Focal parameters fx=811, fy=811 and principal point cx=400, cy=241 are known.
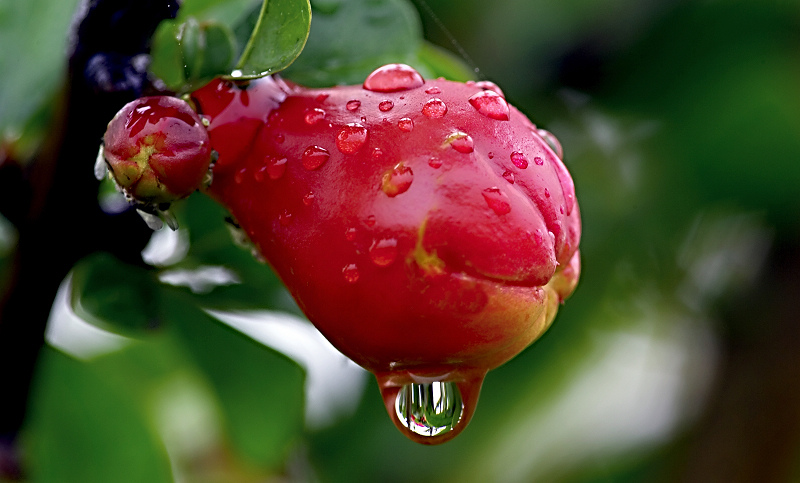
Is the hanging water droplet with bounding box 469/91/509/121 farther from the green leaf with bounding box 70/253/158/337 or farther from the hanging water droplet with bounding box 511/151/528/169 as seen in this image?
the green leaf with bounding box 70/253/158/337

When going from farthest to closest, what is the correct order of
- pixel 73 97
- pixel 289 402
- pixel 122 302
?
1. pixel 289 402
2. pixel 122 302
3. pixel 73 97

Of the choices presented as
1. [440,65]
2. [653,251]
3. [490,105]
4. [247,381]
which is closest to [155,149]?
[490,105]

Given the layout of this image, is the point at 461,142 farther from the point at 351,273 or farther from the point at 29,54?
the point at 29,54

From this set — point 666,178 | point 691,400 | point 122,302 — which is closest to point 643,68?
point 666,178

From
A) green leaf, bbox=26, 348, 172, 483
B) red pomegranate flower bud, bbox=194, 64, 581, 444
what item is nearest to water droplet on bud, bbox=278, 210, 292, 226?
red pomegranate flower bud, bbox=194, 64, 581, 444

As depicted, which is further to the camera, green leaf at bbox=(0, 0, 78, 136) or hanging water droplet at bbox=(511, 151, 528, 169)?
green leaf at bbox=(0, 0, 78, 136)

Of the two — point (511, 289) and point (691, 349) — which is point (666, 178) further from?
point (511, 289)
